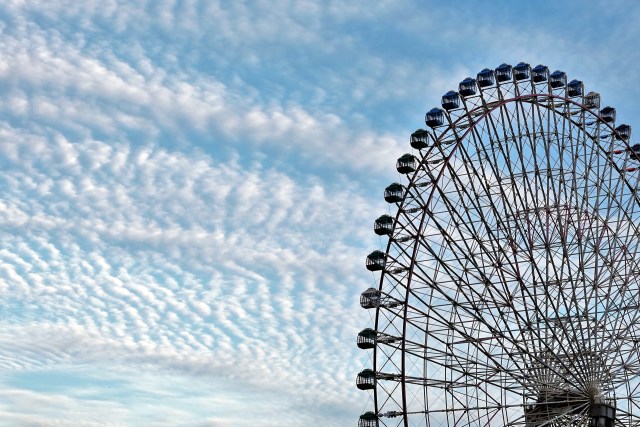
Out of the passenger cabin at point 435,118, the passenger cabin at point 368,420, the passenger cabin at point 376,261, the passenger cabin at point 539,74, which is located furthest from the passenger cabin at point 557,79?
the passenger cabin at point 368,420

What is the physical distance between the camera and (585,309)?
157 feet

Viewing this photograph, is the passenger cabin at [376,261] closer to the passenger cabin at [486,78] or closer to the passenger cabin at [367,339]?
the passenger cabin at [367,339]

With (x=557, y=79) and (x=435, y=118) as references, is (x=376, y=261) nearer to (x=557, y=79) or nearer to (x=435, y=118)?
(x=435, y=118)

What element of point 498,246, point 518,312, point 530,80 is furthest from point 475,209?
point 530,80

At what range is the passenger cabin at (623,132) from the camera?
54.8 metres

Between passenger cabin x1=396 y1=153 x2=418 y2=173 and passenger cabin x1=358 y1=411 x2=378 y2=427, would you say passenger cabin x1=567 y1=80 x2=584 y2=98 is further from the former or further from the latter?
passenger cabin x1=358 y1=411 x2=378 y2=427

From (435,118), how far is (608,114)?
12213 millimetres

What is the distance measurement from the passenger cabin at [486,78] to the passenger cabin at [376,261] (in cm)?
1087

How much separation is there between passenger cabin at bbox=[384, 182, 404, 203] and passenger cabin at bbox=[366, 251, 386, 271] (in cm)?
284

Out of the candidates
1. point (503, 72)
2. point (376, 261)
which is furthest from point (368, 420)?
point (503, 72)

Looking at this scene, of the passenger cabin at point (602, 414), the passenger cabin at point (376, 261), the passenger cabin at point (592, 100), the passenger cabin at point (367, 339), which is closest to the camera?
the passenger cabin at point (602, 414)

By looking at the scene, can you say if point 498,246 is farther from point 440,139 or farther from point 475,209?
point 440,139

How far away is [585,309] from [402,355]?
9849 millimetres

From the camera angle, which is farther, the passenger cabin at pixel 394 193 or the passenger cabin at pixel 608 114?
the passenger cabin at pixel 608 114
